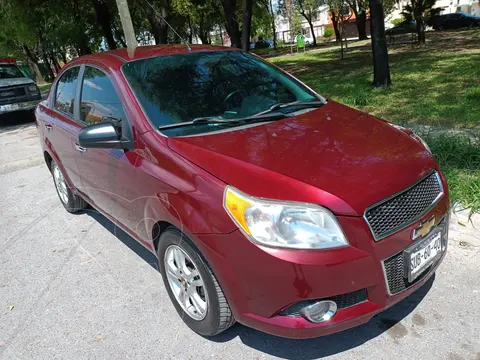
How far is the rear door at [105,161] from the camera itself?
2.96 meters

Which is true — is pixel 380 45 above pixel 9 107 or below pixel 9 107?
above

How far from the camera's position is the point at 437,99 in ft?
24.8

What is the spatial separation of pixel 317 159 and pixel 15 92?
12.5m

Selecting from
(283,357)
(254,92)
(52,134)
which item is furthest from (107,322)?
(52,134)

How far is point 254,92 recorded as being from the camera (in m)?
3.32

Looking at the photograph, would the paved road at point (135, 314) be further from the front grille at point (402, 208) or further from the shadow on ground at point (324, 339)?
the front grille at point (402, 208)

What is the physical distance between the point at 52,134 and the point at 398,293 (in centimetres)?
366

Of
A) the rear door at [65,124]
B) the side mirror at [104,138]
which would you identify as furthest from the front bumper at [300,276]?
the rear door at [65,124]

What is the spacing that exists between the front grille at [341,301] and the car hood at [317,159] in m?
0.43

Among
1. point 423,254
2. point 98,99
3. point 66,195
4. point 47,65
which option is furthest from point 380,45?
point 47,65

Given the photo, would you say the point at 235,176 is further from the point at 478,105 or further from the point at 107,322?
the point at 478,105

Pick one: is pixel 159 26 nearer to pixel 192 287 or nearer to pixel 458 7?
pixel 192 287

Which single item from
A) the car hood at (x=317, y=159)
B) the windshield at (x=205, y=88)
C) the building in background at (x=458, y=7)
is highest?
the building in background at (x=458, y=7)

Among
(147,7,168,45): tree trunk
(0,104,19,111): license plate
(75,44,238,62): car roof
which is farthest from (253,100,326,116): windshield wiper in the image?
(147,7,168,45): tree trunk
